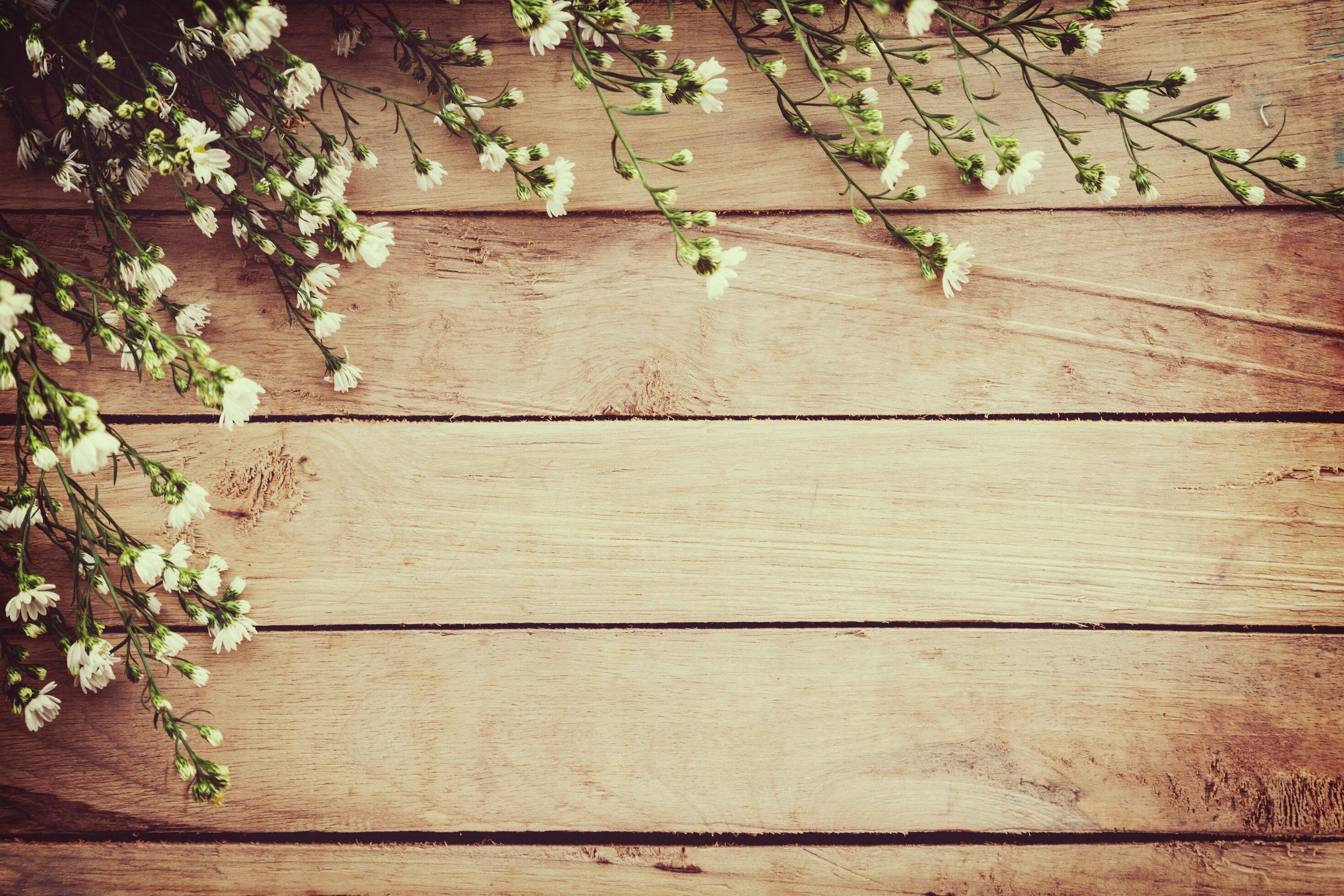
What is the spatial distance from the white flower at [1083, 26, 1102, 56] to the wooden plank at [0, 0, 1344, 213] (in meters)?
0.07

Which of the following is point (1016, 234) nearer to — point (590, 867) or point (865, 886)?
point (865, 886)

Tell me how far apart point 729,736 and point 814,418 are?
1.23 ft

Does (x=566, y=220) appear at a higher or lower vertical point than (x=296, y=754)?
higher

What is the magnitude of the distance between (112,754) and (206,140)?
0.68 metres

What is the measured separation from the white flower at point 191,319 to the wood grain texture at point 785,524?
0.40 ft

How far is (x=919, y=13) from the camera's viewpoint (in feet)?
2.14

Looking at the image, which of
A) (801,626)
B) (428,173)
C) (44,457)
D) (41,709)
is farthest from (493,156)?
(41,709)

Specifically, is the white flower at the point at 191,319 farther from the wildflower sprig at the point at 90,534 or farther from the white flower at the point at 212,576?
the white flower at the point at 212,576

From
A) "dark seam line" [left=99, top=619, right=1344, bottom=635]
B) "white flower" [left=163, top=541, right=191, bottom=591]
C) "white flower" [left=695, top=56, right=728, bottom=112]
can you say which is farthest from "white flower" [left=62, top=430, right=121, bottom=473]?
"white flower" [left=695, top=56, right=728, bottom=112]

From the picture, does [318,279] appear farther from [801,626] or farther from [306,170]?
[801,626]

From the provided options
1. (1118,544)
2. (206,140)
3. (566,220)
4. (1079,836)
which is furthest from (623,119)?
(1079,836)

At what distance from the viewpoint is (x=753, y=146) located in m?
0.89

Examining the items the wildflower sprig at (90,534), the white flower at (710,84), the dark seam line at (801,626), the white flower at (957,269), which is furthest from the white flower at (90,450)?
the white flower at (957,269)

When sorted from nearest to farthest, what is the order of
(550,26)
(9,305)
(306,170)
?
(9,305), (550,26), (306,170)
